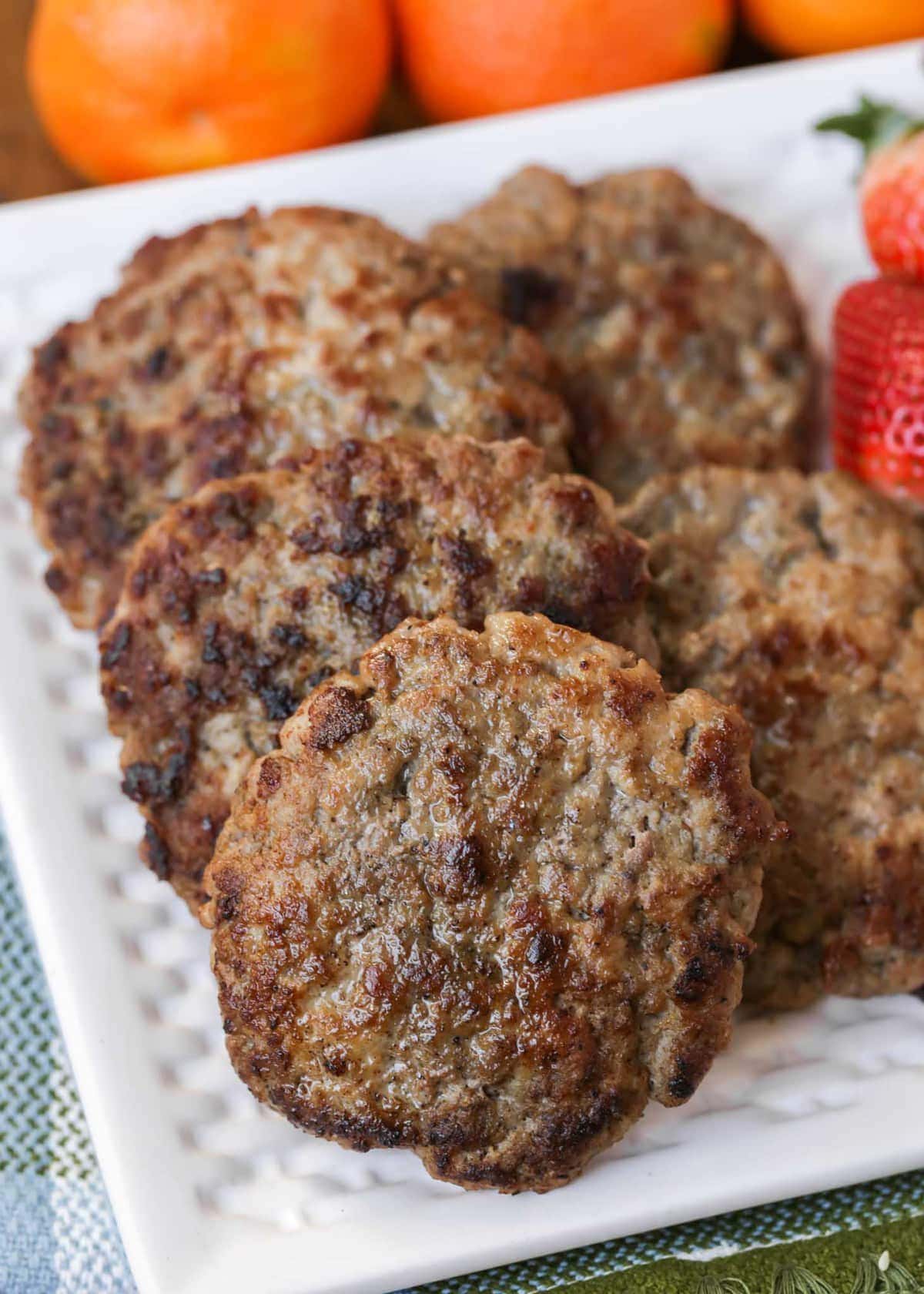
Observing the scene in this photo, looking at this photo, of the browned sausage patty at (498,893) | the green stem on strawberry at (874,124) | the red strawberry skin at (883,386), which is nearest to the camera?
the browned sausage patty at (498,893)

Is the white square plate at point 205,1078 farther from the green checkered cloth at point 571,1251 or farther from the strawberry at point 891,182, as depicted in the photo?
the strawberry at point 891,182

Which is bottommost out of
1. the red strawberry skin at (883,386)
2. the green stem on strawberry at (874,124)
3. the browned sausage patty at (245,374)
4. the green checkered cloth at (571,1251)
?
the green checkered cloth at (571,1251)

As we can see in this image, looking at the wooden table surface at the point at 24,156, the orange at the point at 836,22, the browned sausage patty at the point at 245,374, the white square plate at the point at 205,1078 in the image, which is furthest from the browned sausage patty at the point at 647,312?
the wooden table surface at the point at 24,156

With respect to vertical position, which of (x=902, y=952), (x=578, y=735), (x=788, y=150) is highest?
(x=788, y=150)

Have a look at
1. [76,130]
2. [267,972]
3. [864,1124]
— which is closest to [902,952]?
[864,1124]

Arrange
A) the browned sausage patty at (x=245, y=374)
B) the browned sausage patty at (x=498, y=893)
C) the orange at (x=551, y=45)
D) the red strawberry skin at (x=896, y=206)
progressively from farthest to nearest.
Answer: the orange at (x=551, y=45)
the red strawberry skin at (x=896, y=206)
the browned sausage patty at (x=245, y=374)
the browned sausage patty at (x=498, y=893)

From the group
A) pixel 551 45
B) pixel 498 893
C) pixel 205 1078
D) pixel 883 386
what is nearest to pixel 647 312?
pixel 883 386

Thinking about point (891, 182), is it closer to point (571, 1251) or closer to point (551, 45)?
point (551, 45)

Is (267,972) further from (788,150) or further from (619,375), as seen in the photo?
(788,150)
